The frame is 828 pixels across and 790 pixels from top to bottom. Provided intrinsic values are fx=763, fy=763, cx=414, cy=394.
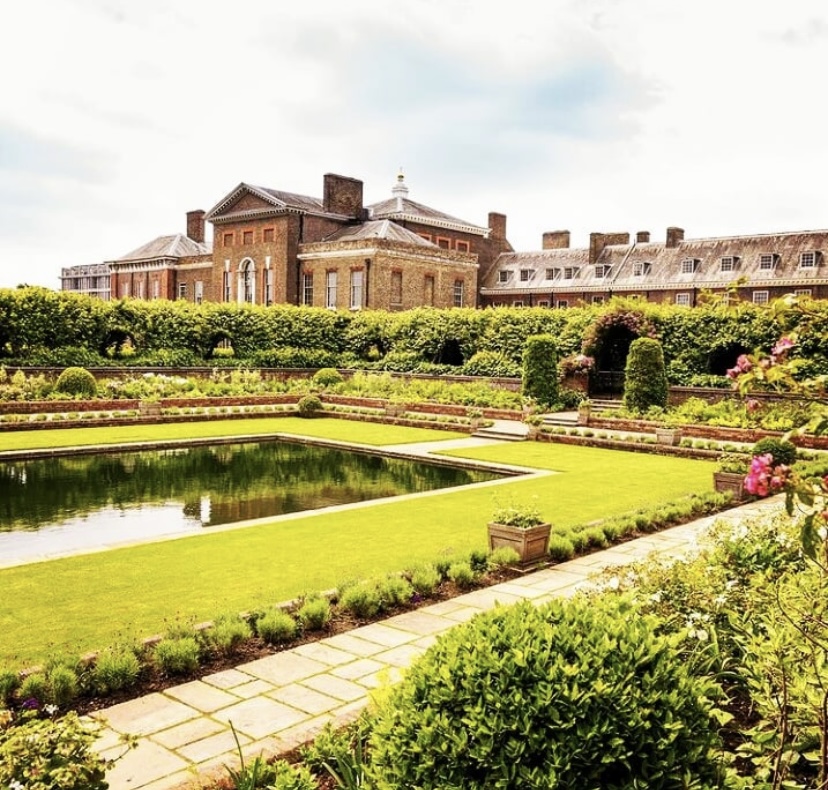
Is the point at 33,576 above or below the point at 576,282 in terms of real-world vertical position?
below

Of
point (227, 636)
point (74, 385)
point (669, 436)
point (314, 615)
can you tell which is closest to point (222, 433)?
point (74, 385)

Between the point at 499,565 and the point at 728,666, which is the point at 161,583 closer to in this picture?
the point at 499,565

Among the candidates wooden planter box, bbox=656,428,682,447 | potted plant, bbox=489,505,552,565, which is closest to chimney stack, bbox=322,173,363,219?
wooden planter box, bbox=656,428,682,447

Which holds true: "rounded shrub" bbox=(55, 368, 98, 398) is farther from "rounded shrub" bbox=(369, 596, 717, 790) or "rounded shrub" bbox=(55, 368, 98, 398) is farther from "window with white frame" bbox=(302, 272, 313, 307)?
"rounded shrub" bbox=(369, 596, 717, 790)

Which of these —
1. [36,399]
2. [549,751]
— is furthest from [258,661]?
[36,399]

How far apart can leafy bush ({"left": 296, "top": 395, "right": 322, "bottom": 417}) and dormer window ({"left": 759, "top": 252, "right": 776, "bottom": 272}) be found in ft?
95.4

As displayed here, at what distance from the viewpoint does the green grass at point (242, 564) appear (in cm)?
591

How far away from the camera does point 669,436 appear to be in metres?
17.2

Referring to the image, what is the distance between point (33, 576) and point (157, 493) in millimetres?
5122

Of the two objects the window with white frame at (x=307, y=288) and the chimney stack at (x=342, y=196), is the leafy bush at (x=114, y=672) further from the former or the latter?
the chimney stack at (x=342, y=196)

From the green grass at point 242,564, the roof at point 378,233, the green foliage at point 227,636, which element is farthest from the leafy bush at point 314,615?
the roof at point 378,233

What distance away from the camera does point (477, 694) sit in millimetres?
2576

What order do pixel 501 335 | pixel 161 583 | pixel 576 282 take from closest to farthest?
pixel 161 583, pixel 501 335, pixel 576 282

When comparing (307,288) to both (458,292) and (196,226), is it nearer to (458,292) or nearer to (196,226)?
(458,292)
